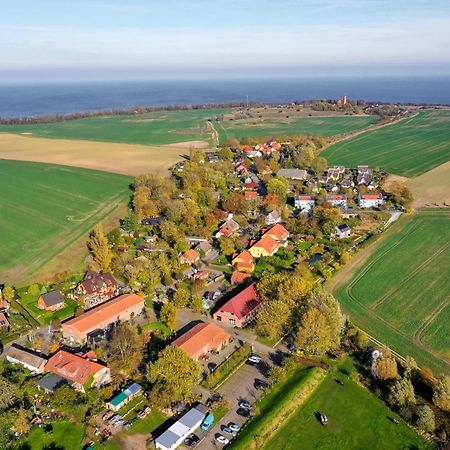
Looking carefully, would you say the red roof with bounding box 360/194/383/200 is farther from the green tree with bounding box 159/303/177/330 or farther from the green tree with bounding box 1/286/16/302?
the green tree with bounding box 1/286/16/302

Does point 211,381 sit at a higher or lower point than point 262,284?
lower

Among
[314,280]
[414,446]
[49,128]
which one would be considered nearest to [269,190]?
[314,280]

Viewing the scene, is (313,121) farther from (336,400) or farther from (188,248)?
(336,400)

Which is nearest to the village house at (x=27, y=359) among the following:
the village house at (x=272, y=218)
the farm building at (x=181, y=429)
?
the farm building at (x=181, y=429)

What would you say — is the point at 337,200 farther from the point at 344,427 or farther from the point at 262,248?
the point at 344,427

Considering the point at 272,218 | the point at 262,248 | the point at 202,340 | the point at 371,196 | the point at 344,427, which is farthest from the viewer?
the point at 371,196

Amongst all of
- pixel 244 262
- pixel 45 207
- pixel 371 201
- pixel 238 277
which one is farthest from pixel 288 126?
pixel 238 277
